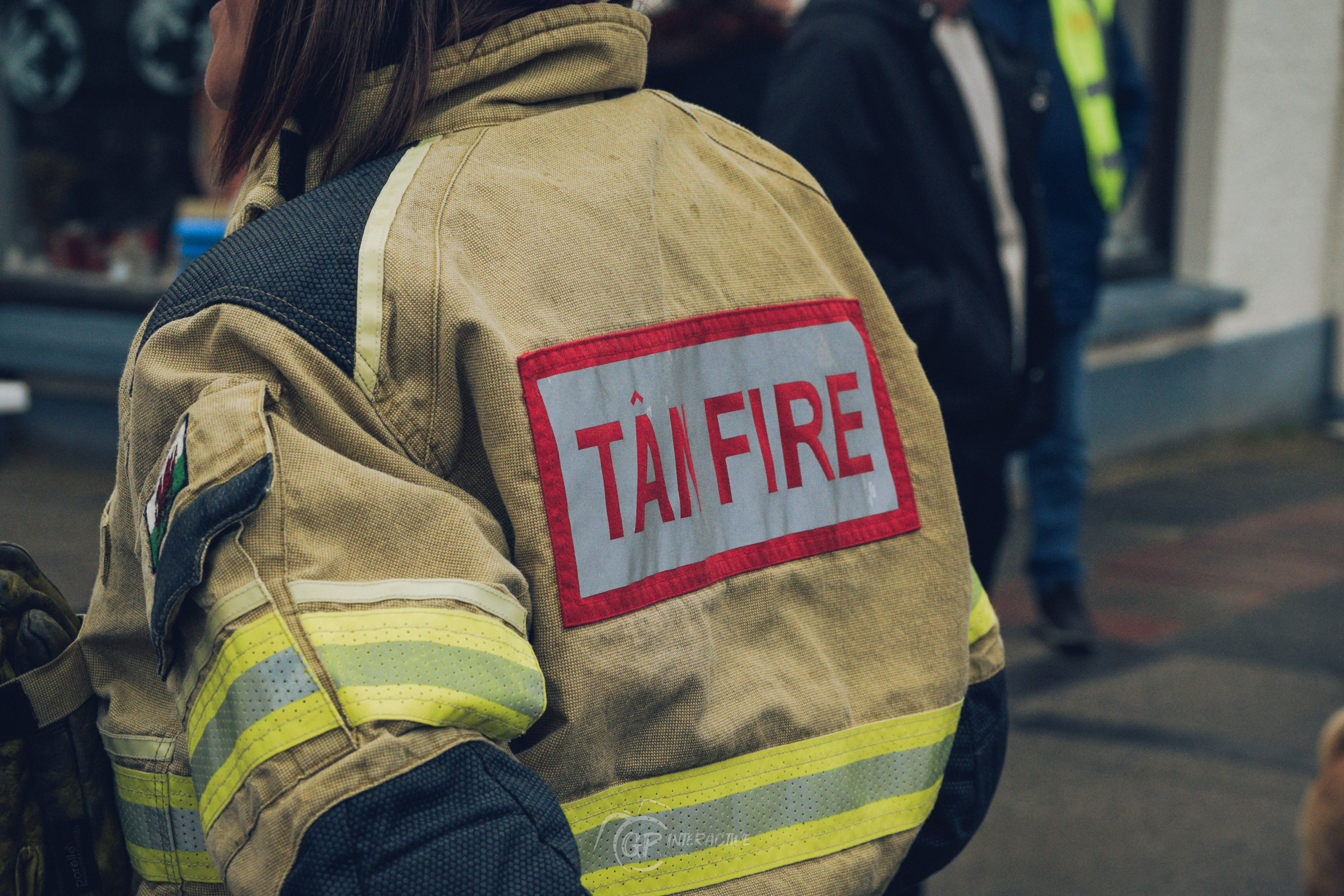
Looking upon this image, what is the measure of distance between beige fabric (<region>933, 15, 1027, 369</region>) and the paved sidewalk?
1140mm

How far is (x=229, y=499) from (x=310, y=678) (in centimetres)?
12

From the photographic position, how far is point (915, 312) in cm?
257

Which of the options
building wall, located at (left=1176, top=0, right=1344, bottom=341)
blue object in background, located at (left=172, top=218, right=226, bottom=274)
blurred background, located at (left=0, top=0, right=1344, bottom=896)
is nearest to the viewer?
blue object in background, located at (left=172, top=218, right=226, bottom=274)

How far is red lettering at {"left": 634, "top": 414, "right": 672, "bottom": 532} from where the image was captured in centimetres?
114

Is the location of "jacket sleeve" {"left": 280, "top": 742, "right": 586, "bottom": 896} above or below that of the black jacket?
above

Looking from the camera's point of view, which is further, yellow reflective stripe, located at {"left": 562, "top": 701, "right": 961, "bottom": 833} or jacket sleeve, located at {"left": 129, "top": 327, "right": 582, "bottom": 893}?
yellow reflective stripe, located at {"left": 562, "top": 701, "right": 961, "bottom": 833}

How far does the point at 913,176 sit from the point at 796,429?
148 cm

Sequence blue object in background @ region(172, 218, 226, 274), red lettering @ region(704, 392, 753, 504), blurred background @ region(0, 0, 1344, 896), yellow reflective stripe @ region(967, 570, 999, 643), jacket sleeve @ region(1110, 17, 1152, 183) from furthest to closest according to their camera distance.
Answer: jacket sleeve @ region(1110, 17, 1152, 183) < blurred background @ region(0, 0, 1344, 896) < blue object in background @ region(172, 218, 226, 274) < yellow reflective stripe @ region(967, 570, 999, 643) < red lettering @ region(704, 392, 753, 504)

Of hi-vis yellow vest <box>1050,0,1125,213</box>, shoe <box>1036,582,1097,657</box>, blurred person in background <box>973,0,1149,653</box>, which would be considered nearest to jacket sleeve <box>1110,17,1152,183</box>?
blurred person in background <box>973,0,1149,653</box>

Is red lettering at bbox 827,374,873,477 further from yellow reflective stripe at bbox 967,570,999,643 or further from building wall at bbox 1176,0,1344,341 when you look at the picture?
building wall at bbox 1176,0,1344,341

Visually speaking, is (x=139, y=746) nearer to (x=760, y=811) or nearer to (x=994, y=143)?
(x=760, y=811)

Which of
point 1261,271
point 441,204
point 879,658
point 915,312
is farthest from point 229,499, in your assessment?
point 1261,271

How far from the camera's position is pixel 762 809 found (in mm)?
1208

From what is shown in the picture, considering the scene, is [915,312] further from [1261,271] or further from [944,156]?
[1261,271]
